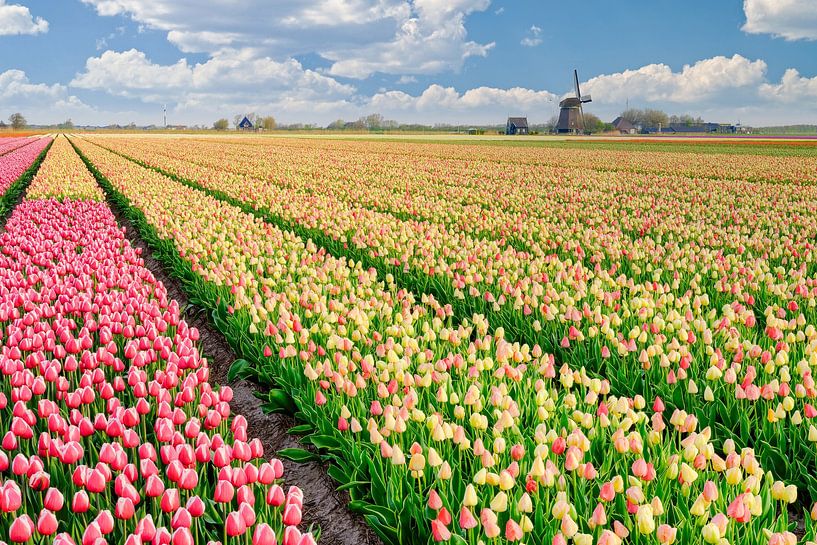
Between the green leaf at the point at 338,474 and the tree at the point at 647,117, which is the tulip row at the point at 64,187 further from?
the tree at the point at 647,117

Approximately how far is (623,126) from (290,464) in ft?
502

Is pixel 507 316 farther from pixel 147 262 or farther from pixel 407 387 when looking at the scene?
pixel 147 262

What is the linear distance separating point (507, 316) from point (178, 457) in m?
3.87

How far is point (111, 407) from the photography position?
13.0ft

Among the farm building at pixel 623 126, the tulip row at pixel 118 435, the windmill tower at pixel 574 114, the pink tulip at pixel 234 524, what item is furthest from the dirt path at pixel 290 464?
the farm building at pixel 623 126

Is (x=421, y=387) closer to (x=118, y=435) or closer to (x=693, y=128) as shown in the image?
(x=118, y=435)

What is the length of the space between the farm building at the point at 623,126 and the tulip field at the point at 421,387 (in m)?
139

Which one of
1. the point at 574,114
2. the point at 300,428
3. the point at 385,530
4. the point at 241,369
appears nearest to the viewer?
the point at 385,530

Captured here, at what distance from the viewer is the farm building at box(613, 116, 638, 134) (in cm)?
14041

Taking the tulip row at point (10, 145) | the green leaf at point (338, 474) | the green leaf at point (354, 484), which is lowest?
the green leaf at point (338, 474)

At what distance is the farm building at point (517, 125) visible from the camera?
126 meters

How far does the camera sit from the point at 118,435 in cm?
356

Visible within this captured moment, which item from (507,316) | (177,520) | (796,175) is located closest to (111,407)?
(177,520)

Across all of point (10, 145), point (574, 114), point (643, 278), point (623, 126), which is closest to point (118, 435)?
point (643, 278)
